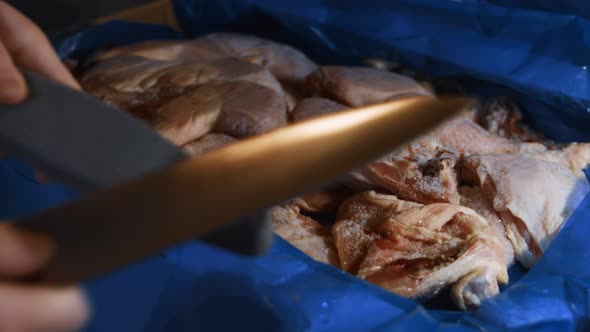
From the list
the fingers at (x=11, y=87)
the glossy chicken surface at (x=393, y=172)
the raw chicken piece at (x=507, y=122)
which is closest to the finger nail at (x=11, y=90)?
the fingers at (x=11, y=87)

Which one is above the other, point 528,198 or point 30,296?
point 30,296

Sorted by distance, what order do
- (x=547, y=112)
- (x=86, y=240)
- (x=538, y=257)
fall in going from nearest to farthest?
1. (x=86, y=240)
2. (x=538, y=257)
3. (x=547, y=112)

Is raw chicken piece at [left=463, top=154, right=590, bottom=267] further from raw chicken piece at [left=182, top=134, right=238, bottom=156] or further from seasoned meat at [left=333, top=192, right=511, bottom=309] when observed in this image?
raw chicken piece at [left=182, top=134, right=238, bottom=156]

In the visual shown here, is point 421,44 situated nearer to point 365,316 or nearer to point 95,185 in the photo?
point 365,316

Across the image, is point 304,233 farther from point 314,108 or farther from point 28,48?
point 28,48

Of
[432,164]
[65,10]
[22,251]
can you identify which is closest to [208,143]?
[432,164]

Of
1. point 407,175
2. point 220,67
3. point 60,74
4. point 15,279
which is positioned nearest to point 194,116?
point 220,67
